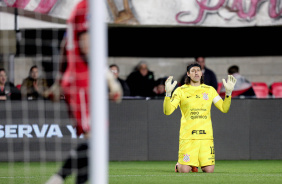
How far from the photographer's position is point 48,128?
13812mm

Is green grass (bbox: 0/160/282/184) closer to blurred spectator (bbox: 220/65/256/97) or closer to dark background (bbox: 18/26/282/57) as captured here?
blurred spectator (bbox: 220/65/256/97)

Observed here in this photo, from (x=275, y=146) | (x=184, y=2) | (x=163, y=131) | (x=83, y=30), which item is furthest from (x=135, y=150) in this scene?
(x=83, y=30)

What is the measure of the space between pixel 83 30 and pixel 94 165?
4.53ft

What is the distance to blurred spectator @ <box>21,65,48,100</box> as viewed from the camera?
13539mm

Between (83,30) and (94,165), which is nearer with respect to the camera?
(94,165)

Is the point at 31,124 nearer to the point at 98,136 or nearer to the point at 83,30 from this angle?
the point at 83,30

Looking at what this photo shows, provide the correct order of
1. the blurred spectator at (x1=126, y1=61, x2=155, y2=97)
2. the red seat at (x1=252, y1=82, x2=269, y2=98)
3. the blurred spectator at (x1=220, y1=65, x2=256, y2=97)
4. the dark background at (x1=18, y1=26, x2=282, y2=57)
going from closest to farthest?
the blurred spectator at (x1=220, y1=65, x2=256, y2=97) < the blurred spectator at (x1=126, y1=61, x2=155, y2=97) < the red seat at (x1=252, y1=82, x2=269, y2=98) < the dark background at (x1=18, y1=26, x2=282, y2=57)

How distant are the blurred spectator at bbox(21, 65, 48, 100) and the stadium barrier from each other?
0.14 metres

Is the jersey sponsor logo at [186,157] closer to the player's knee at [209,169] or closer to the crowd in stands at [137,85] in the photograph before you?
the player's knee at [209,169]

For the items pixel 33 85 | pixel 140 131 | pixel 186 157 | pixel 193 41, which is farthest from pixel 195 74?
pixel 193 41

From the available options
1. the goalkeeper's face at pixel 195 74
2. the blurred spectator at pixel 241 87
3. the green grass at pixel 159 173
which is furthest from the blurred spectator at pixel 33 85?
the blurred spectator at pixel 241 87

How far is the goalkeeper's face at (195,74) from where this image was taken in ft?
35.8

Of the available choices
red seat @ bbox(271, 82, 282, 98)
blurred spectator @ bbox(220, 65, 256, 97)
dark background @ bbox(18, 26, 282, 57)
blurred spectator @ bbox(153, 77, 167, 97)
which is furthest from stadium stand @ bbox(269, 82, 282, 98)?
blurred spectator @ bbox(153, 77, 167, 97)

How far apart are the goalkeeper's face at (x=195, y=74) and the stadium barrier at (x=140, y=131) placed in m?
2.95
